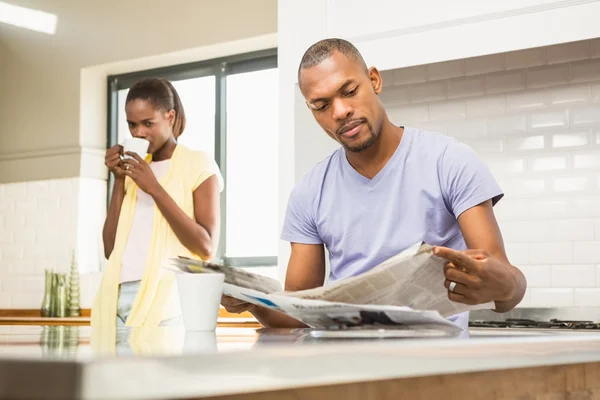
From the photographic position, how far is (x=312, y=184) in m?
1.82

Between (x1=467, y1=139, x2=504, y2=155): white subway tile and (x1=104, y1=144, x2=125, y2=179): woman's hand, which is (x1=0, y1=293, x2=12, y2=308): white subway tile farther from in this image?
(x1=467, y1=139, x2=504, y2=155): white subway tile

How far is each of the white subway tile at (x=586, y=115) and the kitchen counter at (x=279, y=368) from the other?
1.81 metres

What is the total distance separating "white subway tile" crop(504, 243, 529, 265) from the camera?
8.98 feet

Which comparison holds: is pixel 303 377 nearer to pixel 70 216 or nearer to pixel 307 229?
pixel 307 229

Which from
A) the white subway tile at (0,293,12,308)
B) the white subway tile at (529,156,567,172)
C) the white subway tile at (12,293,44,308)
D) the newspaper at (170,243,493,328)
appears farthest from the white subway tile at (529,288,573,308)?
the white subway tile at (0,293,12,308)

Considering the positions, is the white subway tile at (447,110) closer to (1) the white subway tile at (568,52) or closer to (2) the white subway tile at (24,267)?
(1) the white subway tile at (568,52)

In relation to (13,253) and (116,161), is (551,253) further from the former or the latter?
(13,253)

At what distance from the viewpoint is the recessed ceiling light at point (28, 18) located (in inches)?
171

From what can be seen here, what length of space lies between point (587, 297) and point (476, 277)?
1666 mm

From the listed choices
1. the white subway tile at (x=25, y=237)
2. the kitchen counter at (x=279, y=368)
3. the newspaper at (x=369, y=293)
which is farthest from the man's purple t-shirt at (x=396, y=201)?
the white subway tile at (x=25, y=237)

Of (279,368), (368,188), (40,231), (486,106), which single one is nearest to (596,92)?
(486,106)

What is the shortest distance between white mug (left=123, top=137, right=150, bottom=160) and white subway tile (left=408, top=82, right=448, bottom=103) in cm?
97

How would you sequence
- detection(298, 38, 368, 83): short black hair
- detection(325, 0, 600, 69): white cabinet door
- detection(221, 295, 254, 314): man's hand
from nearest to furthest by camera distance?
detection(221, 295, 254, 314): man's hand
detection(298, 38, 368, 83): short black hair
detection(325, 0, 600, 69): white cabinet door

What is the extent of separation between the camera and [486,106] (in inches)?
111
